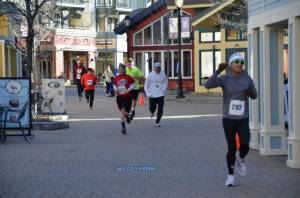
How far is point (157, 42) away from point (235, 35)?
320 inches

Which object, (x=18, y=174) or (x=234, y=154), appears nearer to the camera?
(x=234, y=154)

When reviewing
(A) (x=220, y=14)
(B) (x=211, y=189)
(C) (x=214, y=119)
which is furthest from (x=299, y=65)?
(A) (x=220, y=14)

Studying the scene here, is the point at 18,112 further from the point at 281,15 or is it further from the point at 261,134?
the point at 281,15

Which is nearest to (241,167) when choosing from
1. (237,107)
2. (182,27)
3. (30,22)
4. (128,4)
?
(237,107)

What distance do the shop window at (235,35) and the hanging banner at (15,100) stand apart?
19.9 meters

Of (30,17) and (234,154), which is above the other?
(30,17)

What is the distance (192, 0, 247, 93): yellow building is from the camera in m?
34.8

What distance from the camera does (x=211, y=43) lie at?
3581 centimetres

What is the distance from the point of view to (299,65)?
10680 mm

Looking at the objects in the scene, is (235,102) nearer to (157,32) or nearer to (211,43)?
(211,43)

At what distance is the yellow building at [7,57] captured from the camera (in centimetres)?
4003

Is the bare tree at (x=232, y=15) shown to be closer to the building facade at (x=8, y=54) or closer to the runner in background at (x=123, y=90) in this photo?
the building facade at (x=8, y=54)

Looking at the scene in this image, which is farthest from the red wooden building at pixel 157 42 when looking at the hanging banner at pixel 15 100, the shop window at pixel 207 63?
the hanging banner at pixel 15 100

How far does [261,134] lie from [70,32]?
5628 centimetres
